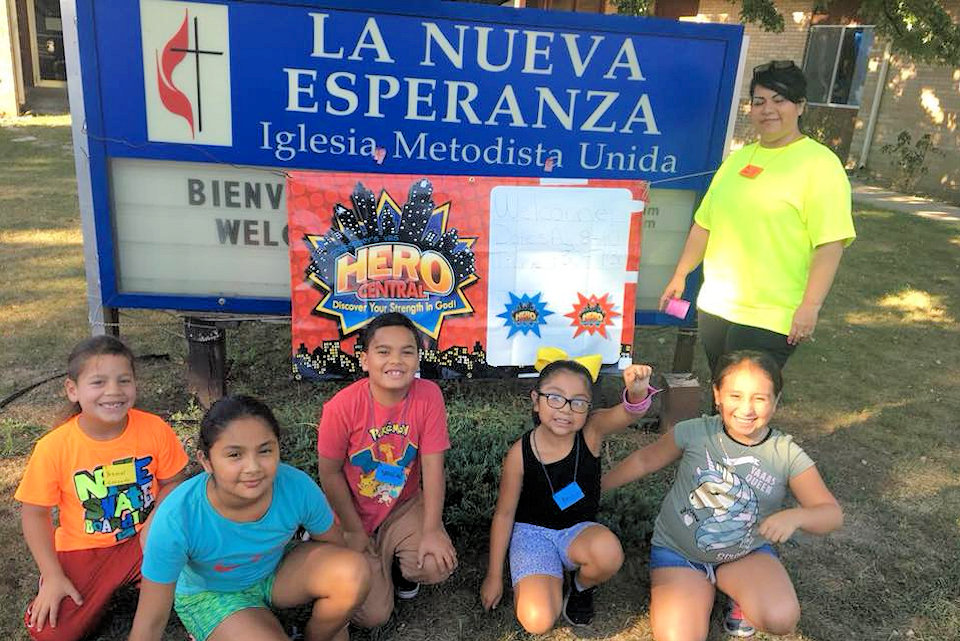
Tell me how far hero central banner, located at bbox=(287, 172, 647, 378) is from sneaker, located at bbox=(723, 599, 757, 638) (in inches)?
59.3

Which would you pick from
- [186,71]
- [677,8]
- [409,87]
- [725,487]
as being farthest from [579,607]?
[677,8]

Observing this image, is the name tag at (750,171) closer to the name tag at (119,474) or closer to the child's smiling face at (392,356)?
the child's smiling face at (392,356)

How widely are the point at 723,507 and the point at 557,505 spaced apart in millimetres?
559

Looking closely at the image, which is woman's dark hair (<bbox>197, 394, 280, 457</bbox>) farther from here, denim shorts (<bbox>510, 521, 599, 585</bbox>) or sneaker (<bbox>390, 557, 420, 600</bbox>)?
denim shorts (<bbox>510, 521, 599, 585</bbox>)

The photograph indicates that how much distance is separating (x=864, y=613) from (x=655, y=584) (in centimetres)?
84

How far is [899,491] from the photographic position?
142 inches

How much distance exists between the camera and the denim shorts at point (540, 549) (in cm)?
253

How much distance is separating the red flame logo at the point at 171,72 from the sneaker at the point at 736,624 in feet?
9.80

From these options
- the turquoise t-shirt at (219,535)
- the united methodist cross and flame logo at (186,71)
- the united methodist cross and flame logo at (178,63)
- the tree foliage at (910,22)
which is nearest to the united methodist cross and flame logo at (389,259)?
the united methodist cross and flame logo at (186,71)

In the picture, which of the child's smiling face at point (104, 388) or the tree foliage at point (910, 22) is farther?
the tree foliage at point (910, 22)

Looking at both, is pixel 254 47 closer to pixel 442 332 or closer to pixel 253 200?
pixel 253 200

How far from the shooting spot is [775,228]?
9.50 ft

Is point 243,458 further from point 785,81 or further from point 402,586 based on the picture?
point 785,81

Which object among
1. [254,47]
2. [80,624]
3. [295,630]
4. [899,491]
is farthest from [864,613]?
[254,47]
